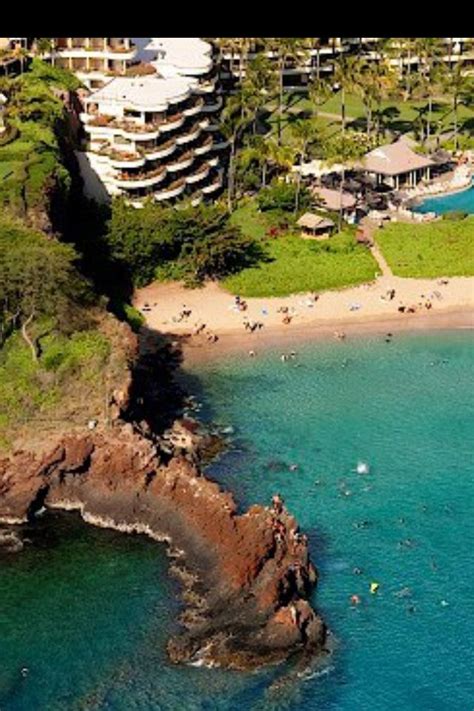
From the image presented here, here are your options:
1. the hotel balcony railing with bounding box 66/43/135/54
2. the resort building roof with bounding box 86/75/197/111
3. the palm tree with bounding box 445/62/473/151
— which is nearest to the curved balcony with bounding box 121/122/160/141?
the resort building roof with bounding box 86/75/197/111

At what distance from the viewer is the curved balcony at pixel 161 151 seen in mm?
77600

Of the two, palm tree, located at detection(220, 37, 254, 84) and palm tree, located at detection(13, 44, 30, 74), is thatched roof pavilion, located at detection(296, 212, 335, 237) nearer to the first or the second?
palm tree, located at detection(13, 44, 30, 74)

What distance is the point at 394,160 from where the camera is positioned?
86.8 meters

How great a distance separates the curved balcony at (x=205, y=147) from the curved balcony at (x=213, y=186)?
223cm

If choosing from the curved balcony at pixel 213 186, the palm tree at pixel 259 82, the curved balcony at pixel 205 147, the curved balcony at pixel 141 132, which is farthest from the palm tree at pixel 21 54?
the curved balcony at pixel 213 186

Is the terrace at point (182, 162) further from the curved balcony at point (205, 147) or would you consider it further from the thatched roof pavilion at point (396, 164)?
the thatched roof pavilion at point (396, 164)

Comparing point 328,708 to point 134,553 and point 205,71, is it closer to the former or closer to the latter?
point 134,553

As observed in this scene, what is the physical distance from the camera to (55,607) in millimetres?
42656

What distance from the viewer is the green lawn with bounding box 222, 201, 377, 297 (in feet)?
236

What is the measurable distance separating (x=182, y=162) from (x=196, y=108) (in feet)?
16.1

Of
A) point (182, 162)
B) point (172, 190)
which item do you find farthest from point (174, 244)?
point (182, 162)

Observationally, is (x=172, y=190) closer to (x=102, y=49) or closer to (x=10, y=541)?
(x=102, y=49)
